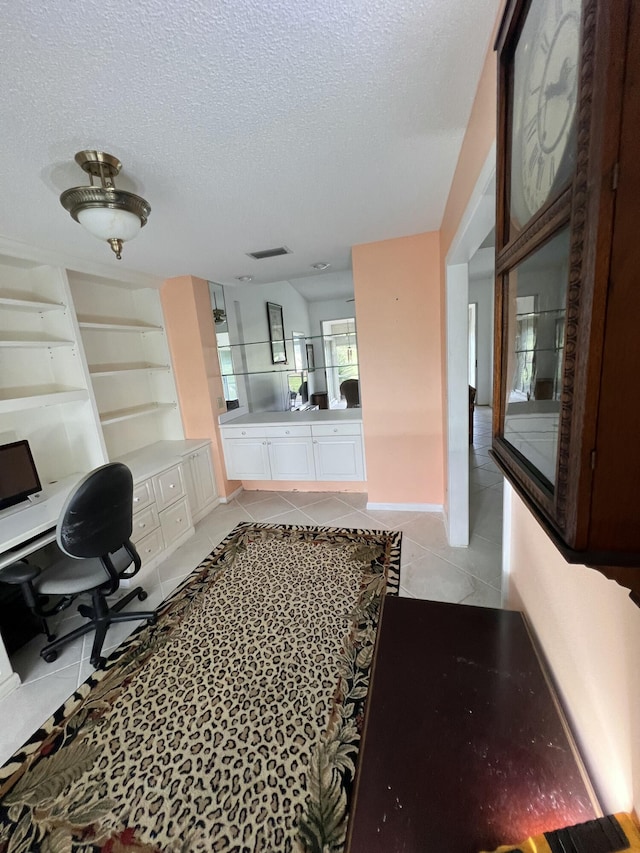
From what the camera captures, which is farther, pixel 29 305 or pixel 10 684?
pixel 29 305

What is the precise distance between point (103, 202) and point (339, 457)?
271cm

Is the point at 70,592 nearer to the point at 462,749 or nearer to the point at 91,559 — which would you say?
the point at 91,559

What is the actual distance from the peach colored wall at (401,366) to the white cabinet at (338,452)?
0.18 m

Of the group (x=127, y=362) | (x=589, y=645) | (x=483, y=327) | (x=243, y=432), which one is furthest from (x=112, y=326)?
(x=483, y=327)

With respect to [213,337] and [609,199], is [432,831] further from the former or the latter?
[213,337]

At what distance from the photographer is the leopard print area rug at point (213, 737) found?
118 centimetres

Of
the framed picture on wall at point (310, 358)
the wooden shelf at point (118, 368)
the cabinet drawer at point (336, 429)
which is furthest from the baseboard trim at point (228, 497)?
the framed picture on wall at point (310, 358)

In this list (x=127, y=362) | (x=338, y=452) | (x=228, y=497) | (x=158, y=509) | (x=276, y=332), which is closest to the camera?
(x=158, y=509)

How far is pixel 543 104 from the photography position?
566mm

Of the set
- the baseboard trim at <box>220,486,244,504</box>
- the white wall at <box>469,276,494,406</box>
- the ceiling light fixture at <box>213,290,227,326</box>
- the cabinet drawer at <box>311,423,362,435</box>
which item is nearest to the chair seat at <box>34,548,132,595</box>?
the baseboard trim at <box>220,486,244,504</box>

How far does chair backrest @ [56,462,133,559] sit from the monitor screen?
72 centimetres

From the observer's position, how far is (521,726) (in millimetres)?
809

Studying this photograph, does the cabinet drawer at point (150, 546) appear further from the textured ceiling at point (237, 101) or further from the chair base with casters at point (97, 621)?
the textured ceiling at point (237, 101)

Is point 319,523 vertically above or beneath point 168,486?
beneath
